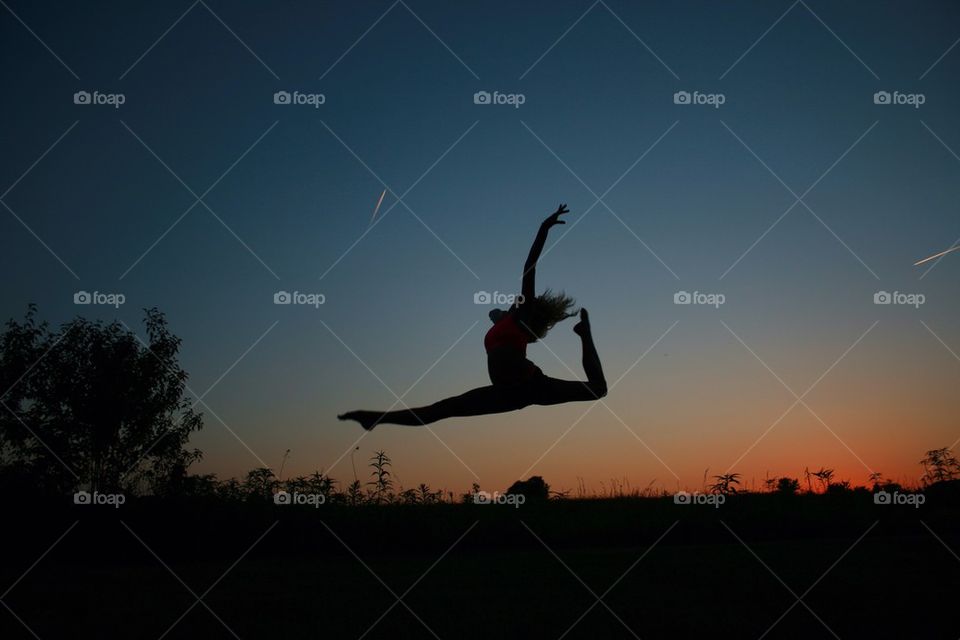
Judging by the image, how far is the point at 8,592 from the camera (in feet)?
28.6

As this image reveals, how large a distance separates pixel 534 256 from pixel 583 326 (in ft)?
3.65

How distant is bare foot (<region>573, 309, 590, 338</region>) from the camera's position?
663 centimetres

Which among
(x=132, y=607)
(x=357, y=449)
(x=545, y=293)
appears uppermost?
(x=545, y=293)

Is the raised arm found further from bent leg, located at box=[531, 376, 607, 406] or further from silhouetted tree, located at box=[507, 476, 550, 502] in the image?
silhouetted tree, located at box=[507, 476, 550, 502]

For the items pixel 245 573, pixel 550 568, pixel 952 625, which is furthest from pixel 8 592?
pixel 952 625

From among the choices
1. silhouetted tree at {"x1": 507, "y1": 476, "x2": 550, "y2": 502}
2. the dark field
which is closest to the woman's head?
the dark field

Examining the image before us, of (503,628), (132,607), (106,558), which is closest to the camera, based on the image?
(503,628)

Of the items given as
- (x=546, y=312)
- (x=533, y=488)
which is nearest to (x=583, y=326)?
(x=546, y=312)

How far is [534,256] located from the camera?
5.85m

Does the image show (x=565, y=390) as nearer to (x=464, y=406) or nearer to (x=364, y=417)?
(x=464, y=406)

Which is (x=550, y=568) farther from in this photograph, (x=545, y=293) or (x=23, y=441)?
(x=23, y=441)

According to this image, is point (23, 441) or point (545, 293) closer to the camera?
point (545, 293)

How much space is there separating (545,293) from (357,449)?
13.4ft

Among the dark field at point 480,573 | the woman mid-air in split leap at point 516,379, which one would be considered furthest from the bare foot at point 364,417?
the dark field at point 480,573
